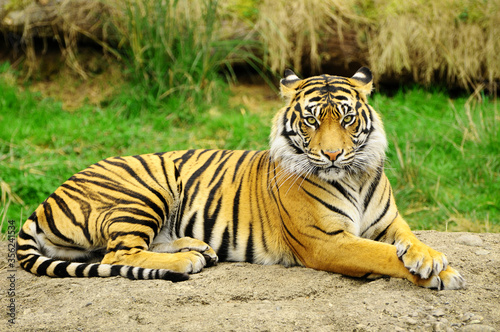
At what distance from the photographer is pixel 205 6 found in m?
6.86

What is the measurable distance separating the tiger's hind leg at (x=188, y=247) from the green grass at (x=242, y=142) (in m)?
1.82

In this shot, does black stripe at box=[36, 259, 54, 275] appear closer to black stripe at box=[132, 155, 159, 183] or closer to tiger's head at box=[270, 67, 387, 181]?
black stripe at box=[132, 155, 159, 183]

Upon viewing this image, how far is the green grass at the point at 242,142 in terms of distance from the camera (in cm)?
512

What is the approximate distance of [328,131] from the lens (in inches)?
131

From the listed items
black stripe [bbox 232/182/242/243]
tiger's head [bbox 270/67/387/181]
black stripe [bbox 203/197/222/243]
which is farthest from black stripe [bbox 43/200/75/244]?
tiger's head [bbox 270/67/387/181]

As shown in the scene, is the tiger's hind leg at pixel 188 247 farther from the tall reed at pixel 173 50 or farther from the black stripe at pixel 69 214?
the tall reed at pixel 173 50

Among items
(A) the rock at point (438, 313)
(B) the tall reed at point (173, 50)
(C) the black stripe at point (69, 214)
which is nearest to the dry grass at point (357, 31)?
(B) the tall reed at point (173, 50)

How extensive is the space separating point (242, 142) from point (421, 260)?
11.7ft

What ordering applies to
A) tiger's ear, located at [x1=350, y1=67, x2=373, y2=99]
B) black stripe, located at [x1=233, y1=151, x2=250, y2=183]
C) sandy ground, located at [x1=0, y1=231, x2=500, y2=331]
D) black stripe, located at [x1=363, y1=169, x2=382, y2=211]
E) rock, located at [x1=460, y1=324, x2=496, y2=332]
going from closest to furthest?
rock, located at [x1=460, y1=324, x2=496, y2=332] < sandy ground, located at [x1=0, y1=231, x2=500, y2=331] < black stripe, located at [x1=363, y1=169, x2=382, y2=211] < tiger's ear, located at [x1=350, y1=67, x2=373, y2=99] < black stripe, located at [x1=233, y1=151, x2=250, y2=183]

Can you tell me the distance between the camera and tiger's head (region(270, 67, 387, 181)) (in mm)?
3314

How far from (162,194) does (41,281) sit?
0.99 metres

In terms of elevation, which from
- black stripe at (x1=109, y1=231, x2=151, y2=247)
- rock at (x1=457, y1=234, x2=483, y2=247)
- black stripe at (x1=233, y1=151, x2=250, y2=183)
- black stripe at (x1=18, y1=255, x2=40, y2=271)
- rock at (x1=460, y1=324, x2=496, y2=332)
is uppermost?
black stripe at (x1=233, y1=151, x2=250, y2=183)

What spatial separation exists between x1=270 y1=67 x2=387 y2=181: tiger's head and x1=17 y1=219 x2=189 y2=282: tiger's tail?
3.52 feet

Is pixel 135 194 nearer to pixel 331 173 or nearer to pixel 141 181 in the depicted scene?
pixel 141 181
